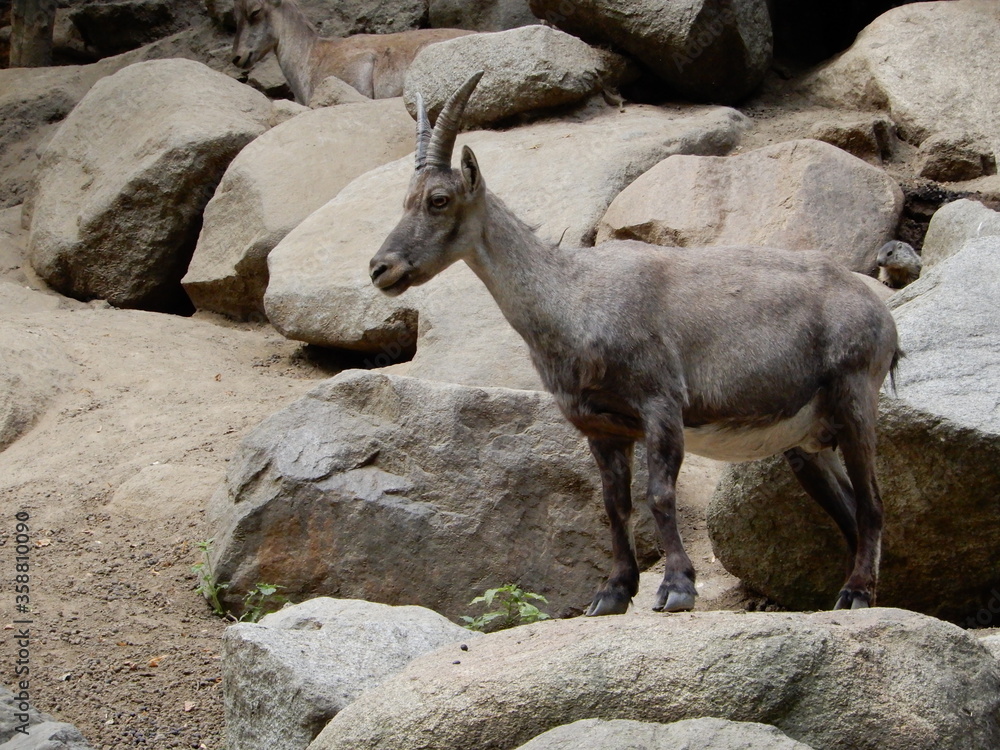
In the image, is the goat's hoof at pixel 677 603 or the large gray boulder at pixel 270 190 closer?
the goat's hoof at pixel 677 603

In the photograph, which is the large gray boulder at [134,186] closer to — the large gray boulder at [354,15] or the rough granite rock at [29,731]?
the large gray boulder at [354,15]

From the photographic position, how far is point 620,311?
5656 millimetres

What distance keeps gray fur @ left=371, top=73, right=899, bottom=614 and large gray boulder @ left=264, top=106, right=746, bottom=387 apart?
309 cm

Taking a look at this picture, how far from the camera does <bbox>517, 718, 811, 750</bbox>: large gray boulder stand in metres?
3.54

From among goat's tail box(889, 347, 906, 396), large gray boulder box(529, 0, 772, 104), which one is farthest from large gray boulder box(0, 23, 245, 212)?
goat's tail box(889, 347, 906, 396)

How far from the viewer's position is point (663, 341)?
5.67 metres

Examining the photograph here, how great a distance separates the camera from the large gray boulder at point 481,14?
49.9 ft

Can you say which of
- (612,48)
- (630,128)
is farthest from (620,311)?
(612,48)

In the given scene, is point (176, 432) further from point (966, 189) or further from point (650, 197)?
point (966, 189)

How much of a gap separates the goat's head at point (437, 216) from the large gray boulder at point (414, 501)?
59.5 inches

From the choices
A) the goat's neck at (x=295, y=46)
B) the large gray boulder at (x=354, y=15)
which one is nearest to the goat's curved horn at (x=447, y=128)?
the goat's neck at (x=295, y=46)

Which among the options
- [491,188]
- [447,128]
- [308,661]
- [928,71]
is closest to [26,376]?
[491,188]

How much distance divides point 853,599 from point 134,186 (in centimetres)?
870

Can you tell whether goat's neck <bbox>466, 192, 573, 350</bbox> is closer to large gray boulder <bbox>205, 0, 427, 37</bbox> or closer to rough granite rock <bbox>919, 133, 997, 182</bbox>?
rough granite rock <bbox>919, 133, 997, 182</bbox>
